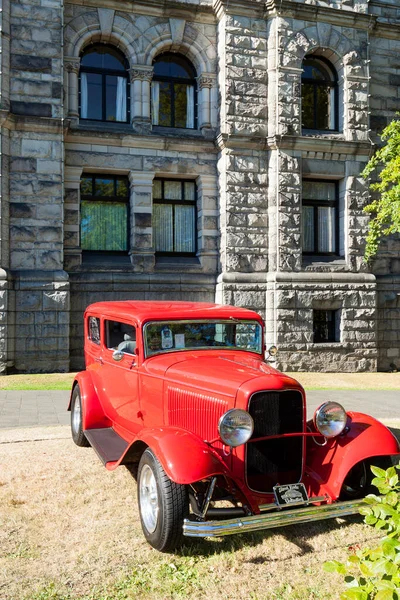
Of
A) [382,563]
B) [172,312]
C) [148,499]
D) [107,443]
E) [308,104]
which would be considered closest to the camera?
[382,563]

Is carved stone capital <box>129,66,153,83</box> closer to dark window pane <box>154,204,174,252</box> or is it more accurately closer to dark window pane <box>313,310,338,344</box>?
dark window pane <box>154,204,174,252</box>

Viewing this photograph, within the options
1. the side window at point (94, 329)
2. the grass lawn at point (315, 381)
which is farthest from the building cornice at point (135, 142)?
the side window at point (94, 329)

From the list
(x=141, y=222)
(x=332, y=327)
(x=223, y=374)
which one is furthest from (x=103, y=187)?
(x=223, y=374)

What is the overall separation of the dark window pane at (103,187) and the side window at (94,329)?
861cm

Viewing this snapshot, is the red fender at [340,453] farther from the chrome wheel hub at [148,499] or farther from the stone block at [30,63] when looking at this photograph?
the stone block at [30,63]

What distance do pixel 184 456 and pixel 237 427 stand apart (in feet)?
1.48

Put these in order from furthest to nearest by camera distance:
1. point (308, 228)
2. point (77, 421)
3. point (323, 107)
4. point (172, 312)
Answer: point (323, 107)
point (308, 228)
point (77, 421)
point (172, 312)

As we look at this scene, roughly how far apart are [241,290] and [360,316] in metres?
3.63

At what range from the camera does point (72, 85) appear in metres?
14.4

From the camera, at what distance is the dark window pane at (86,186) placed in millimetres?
14883

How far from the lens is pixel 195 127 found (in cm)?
1577

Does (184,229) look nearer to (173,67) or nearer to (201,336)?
(173,67)

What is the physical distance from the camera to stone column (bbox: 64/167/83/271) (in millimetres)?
14266

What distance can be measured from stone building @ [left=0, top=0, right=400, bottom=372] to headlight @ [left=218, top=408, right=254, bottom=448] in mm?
10340
